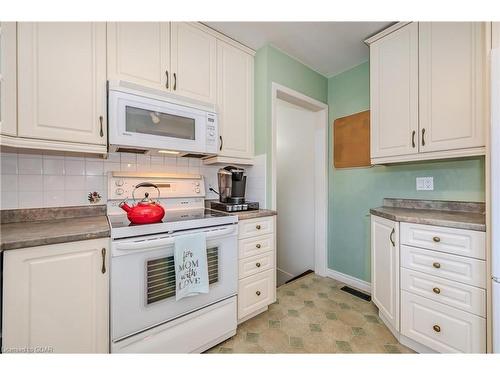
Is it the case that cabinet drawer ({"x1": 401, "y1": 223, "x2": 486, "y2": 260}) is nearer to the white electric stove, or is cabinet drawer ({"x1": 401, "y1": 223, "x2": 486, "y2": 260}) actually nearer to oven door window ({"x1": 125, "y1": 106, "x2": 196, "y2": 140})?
the white electric stove

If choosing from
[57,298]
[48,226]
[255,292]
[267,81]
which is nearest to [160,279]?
[57,298]

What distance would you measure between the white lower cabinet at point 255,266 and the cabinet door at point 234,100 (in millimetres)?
686

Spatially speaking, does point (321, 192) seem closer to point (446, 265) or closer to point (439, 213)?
point (439, 213)

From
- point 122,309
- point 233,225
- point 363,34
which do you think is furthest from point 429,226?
point 122,309

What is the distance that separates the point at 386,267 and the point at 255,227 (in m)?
1.04

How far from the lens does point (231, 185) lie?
1.90 meters

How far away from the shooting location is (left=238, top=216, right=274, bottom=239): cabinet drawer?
1.67 metres

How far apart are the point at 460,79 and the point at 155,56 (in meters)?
2.07

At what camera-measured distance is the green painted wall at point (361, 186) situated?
1.66 m

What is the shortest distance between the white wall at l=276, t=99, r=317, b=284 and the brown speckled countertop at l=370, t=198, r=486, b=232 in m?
1.02

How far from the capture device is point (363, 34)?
1871 millimetres

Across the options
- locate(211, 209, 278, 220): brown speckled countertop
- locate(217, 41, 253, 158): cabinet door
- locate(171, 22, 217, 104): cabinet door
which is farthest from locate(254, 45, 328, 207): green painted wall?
locate(171, 22, 217, 104): cabinet door
